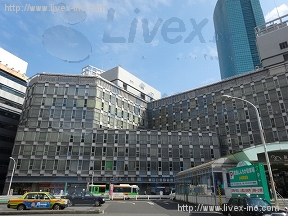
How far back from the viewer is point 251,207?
1184 centimetres

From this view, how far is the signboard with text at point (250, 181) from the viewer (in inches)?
564

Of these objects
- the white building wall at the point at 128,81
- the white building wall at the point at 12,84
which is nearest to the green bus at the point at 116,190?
the white building wall at the point at 128,81

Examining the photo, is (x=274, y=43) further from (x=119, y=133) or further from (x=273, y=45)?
(x=119, y=133)

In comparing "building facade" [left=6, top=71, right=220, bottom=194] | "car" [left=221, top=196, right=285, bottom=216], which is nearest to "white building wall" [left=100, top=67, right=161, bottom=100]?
"building facade" [left=6, top=71, right=220, bottom=194]

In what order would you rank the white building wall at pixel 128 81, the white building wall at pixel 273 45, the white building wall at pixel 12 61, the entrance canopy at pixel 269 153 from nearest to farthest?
the entrance canopy at pixel 269 153 < the white building wall at pixel 273 45 < the white building wall at pixel 12 61 < the white building wall at pixel 128 81

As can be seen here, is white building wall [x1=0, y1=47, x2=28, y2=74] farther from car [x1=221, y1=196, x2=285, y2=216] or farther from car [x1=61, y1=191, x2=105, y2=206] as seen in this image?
car [x1=221, y1=196, x2=285, y2=216]

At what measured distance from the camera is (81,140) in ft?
183

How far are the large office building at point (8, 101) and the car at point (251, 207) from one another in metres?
67.8

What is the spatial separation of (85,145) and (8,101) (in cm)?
3346

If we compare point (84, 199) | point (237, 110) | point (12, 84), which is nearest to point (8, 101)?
point (12, 84)

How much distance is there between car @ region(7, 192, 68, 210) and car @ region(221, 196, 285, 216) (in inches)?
546

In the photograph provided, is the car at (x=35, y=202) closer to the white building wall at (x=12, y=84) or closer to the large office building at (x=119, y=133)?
the large office building at (x=119, y=133)

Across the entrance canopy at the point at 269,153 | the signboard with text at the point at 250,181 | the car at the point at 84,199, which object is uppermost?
the entrance canopy at the point at 269,153

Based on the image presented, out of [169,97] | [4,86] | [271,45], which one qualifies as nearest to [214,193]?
[169,97]
